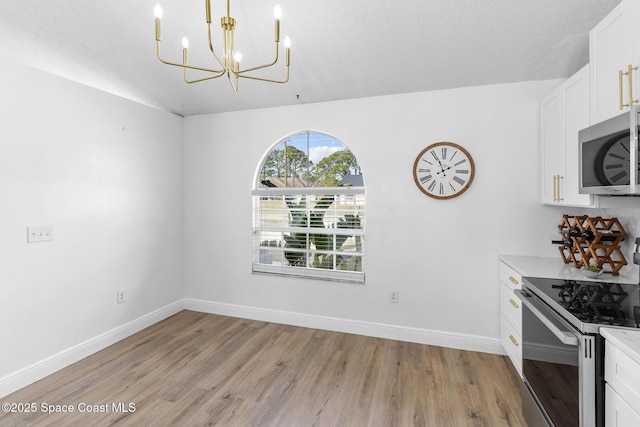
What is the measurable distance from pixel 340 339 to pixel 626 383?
2308 mm

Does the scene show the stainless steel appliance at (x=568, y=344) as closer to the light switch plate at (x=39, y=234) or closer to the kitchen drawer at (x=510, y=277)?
the kitchen drawer at (x=510, y=277)

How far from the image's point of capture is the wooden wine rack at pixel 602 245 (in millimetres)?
2100

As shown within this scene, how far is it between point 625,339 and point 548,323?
344 mm

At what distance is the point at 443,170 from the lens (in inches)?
118

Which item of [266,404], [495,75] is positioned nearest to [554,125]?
[495,75]

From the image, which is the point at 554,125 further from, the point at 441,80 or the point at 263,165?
the point at 263,165

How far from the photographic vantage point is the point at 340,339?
3.15 meters

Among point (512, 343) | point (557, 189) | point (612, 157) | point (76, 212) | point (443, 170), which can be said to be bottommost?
point (512, 343)

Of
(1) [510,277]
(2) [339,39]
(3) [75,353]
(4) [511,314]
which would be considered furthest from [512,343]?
(3) [75,353]

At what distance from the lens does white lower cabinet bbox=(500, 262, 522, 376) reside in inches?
88.6

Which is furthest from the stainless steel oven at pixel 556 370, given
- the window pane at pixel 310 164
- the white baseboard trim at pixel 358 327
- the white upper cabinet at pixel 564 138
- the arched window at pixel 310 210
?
the window pane at pixel 310 164

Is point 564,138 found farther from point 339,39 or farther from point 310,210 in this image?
point 310,210

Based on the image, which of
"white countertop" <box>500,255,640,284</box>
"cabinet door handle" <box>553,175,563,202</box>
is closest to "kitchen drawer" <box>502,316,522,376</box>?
"white countertop" <box>500,255,640,284</box>

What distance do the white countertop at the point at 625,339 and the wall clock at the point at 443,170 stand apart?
1.84 metres
